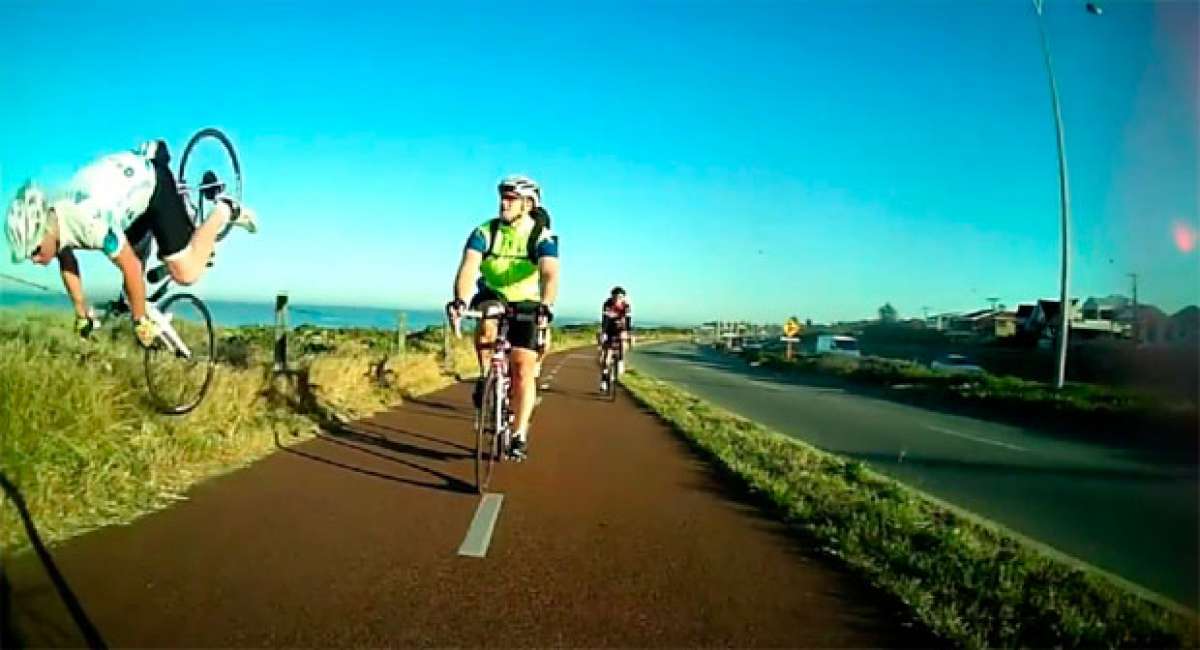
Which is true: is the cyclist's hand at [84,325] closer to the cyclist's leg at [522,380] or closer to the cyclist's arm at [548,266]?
the cyclist's leg at [522,380]

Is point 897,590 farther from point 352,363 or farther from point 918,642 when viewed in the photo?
point 352,363

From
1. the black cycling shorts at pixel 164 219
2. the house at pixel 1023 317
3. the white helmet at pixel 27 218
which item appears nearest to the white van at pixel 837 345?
the house at pixel 1023 317

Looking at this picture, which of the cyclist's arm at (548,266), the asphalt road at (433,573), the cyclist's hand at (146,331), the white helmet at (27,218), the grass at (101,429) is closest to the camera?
the asphalt road at (433,573)

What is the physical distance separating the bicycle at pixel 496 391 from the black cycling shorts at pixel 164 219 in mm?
2116

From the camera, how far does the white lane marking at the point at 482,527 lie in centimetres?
528

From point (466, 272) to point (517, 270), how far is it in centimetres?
43

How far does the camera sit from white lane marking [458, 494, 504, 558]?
17.3ft

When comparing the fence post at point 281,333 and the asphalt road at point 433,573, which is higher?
the fence post at point 281,333

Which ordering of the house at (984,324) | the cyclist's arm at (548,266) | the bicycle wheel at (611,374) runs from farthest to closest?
the house at (984,324)
the bicycle wheel at (611,374)
the cyclist's arm at (548,266)

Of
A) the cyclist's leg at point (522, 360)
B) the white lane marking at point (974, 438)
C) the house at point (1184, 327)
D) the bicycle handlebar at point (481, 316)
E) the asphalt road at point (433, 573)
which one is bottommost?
the white lane marking at point (974, 438)

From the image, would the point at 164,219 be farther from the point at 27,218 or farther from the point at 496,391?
the point at 496,391

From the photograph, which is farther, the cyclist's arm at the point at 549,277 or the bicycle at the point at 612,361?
the bicycle at the point at 612,361

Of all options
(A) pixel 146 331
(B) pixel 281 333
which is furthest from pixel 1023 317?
(A) pixel 146 331

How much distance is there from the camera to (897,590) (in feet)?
15.9
